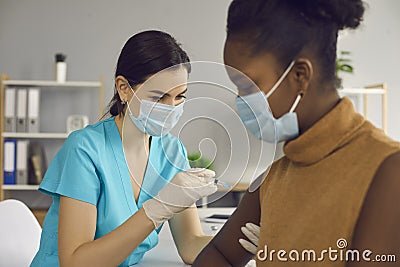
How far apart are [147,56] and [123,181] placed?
0.25 metres

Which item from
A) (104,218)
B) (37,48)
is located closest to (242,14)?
(104,218)

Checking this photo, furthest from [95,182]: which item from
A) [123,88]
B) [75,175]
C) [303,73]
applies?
[303,73]

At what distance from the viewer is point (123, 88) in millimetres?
1013

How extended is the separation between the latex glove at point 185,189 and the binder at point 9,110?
7.67 ft

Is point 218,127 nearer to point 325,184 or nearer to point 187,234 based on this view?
point 325,184

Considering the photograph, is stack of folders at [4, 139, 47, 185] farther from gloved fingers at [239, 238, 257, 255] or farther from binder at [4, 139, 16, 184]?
gloved fingers at [239, 238, 257, 255]

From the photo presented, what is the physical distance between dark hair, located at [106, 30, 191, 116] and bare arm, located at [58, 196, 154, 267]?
0.72 feet

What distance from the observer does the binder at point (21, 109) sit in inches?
121

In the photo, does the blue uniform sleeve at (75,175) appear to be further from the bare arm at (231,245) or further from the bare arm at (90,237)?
the bare arm at (231,245)

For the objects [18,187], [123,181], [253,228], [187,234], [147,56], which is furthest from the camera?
[18,187]

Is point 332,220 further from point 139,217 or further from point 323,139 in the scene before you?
point 139,217

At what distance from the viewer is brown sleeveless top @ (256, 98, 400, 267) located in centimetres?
51

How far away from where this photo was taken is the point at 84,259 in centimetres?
99

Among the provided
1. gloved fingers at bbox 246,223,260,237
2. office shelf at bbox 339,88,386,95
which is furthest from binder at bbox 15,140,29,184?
gloved fingers at bbox 246,223,260,237
